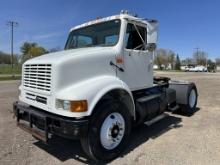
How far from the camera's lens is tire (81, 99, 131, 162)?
379 centimetres

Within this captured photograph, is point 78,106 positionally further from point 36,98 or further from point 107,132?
point 36,98

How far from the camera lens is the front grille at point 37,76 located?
3.87m

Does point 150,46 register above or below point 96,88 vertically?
above

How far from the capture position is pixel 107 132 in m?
4.05

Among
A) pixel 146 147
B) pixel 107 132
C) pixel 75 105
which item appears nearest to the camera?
pixel 75 105

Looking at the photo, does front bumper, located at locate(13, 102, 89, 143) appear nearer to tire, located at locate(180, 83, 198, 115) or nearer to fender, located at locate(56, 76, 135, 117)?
fender, located at locate(56, 76, 135, 117)

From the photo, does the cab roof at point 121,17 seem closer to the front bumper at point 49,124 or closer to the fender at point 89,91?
the fender at point 89,91

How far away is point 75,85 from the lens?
3820 millimetres

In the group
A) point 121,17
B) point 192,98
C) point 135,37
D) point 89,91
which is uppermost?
point 121,17

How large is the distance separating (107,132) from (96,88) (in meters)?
0.84

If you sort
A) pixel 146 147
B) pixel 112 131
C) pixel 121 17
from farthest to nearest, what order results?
1. pixel 121 17
2. pixel 146 147
3. pixel 112 131

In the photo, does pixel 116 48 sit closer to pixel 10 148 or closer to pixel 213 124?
pixel 10 148

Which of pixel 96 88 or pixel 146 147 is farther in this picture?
pixel 146 147

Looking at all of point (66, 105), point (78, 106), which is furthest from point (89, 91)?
point (66, 105)
